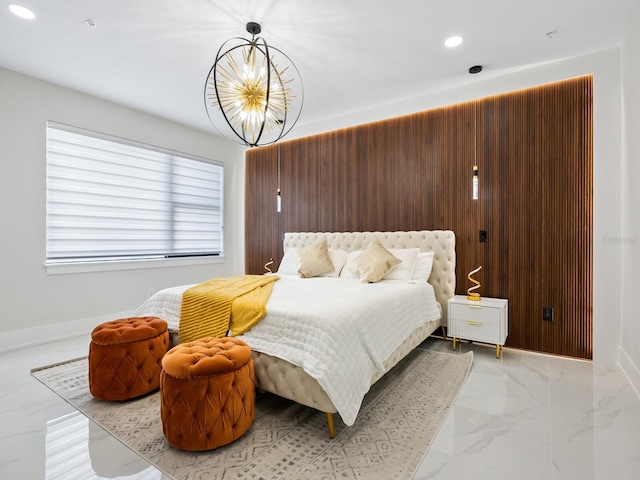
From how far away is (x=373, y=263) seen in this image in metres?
3.45

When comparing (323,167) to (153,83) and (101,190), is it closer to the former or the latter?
(153,83)

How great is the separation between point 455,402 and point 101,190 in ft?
14.6

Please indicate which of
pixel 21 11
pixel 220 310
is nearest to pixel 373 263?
pixel 220 310

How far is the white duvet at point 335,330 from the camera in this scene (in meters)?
1.82

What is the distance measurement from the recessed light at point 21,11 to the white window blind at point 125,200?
55.0 inches

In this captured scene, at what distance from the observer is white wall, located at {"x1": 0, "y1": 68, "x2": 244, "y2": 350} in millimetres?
3297

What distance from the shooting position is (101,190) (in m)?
4.04

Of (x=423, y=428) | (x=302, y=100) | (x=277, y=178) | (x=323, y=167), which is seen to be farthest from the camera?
(x=277, y=178)

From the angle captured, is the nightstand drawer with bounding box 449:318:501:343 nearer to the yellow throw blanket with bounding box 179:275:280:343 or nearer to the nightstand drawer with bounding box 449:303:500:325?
the nightstand drawer with bounding box 449:303:500:325

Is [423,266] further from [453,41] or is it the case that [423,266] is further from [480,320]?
[453,41]

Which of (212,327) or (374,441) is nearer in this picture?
(374,441)

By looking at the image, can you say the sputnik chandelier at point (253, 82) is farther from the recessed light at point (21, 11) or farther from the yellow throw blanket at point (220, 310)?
the recessed light at point (21, 11)

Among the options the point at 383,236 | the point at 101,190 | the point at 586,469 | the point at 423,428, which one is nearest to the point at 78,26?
the point at 101,190

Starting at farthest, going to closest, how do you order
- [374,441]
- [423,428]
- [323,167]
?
[323,167]
[423,428]
[374,441]
